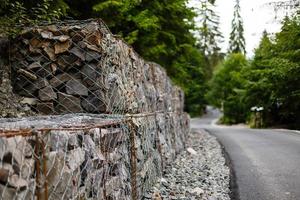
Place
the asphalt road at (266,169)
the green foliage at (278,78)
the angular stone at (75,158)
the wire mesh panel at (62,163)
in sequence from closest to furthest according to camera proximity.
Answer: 1. the wire mesh panel at (62,163)
2. the angular stone at (75,158)
3. the asphalt road at (266,169)
4. the green foliage at (278,78)

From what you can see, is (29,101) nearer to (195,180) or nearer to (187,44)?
(195,180)

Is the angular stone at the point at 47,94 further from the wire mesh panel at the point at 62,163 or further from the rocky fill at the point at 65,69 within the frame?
the wire mesh panel at the point at 62,163

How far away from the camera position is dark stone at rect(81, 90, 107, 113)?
5855 millimetres

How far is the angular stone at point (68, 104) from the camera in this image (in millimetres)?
5875

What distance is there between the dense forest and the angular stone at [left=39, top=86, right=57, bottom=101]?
3.20 feet

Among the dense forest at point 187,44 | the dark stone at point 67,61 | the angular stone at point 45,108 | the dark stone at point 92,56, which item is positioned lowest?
the angular stone at point 45,108

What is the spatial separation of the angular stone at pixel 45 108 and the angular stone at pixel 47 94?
0.24 feet

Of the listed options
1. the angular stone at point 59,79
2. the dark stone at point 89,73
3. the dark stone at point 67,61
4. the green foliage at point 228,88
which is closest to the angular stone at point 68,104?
the angular stone at point 59,79

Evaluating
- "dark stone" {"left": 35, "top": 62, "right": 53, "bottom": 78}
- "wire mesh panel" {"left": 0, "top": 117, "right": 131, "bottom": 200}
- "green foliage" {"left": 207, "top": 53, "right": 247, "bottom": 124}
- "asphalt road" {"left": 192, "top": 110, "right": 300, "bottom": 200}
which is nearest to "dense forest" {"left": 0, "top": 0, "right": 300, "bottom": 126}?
"green foliage" {"left": 207, "top": 53, "right": 247, "bottom": 124}

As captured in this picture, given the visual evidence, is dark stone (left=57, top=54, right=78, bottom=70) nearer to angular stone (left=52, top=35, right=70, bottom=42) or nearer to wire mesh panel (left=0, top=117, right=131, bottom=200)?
angular stone (left=52, top=35, right=70, bottom=42)

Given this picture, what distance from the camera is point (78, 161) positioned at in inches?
134

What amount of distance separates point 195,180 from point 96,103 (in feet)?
8.34

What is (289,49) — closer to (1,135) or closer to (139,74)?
(139,74)

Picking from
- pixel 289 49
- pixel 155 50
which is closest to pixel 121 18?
pixel 155 50
